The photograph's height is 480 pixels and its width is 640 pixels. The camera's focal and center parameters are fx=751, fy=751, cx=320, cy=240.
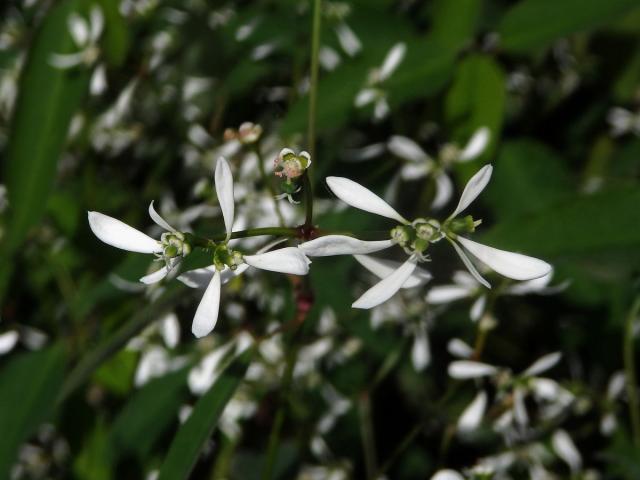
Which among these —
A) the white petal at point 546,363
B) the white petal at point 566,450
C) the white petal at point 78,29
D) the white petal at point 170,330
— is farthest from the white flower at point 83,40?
the white petal at point 566,450

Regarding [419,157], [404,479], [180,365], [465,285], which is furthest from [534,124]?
[180,365]

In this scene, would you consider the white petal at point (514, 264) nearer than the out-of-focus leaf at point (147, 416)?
Yes

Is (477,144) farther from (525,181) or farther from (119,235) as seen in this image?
(119,235)

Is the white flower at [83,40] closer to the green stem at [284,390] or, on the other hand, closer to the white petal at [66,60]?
the white petal at [66,60]

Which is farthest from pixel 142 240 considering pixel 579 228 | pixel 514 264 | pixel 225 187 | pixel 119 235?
pixel 579 228

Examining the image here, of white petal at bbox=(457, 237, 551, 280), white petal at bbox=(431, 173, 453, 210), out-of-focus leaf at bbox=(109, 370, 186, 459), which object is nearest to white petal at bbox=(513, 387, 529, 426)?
white petal at bbox=(431, 173, 453, 210)

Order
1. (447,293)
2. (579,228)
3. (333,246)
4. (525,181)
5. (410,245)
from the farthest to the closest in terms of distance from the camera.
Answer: (525,181) → (447,293) → (579,228) → (410,245) → (333,246)

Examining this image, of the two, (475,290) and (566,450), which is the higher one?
(475,290)
